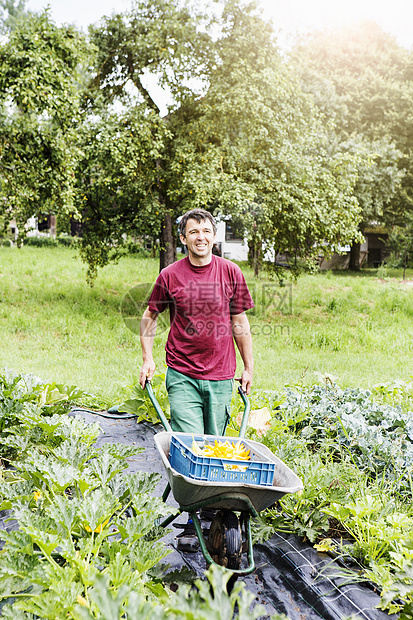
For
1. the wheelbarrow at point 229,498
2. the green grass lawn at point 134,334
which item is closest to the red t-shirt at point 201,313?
the wheelbarrow at point 229,498

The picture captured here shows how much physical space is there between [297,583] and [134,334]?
25.6 ft

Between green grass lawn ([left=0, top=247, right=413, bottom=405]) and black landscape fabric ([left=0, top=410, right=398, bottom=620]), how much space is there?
221 cm

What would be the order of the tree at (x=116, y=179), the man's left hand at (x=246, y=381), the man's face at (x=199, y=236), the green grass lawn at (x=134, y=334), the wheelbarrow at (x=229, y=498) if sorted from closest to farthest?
the wheelbarrow at (x=229, y=498) → the man's face at (x=199, y=236) → the man's left hand at (x=246, y=381) → the green grass lawn at (x=134, y=334) → the tree at (x=116, y=179)

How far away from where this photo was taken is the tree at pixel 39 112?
8.35m

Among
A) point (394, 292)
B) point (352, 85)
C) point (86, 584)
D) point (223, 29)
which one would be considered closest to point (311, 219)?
point (223, 29)

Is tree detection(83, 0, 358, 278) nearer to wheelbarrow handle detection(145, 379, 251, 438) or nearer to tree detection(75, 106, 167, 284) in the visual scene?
tree detection(75, 106, 167, 284)

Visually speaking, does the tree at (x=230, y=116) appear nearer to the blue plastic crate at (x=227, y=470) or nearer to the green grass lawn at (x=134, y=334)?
the green grass lawn at (x=134, y=334)

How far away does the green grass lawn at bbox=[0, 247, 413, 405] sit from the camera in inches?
281

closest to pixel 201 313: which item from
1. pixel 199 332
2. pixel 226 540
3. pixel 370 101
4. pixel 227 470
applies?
pixel 199 332

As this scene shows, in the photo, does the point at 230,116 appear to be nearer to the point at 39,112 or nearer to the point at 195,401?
the point at 39,112

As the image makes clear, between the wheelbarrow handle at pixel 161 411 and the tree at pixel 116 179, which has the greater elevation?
the tree at pixel 116 179

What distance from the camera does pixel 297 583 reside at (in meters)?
2.44

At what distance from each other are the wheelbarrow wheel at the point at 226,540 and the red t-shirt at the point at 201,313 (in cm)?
86

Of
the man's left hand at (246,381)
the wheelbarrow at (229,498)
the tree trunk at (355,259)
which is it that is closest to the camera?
the wheelbarrow at (229,498)
